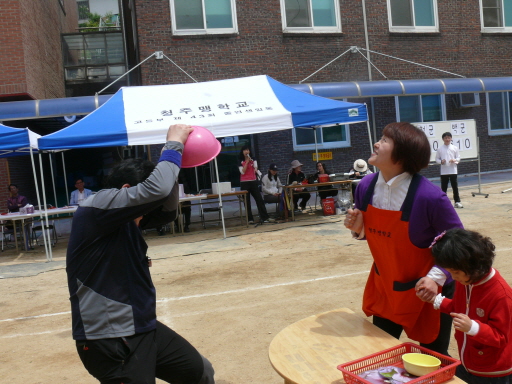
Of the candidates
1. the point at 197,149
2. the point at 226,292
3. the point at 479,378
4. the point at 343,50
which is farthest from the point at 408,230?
the point at 343,50

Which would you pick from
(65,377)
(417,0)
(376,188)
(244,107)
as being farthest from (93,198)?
(417,0)

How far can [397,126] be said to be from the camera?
109 inches

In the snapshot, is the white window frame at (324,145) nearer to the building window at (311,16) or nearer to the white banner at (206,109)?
the building window at (311,16)

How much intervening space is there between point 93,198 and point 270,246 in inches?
284

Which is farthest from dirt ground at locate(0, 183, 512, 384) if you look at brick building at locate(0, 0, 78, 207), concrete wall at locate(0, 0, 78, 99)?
concrete wall at locate(0, 0, 78, 99)

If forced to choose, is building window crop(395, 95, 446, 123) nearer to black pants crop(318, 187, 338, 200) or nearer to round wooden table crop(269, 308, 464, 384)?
black pants crop(318, 187, 338, 200)

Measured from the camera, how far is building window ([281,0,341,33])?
1686cm

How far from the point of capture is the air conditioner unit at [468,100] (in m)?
18.2

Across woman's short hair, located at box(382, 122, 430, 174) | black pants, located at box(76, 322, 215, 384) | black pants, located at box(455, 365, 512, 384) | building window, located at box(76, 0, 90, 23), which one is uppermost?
building window, located at box(76, 0, 90, 23)

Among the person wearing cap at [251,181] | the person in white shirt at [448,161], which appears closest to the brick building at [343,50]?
the person wearing cap at [251,181]

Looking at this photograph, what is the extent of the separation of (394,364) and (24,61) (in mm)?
14681

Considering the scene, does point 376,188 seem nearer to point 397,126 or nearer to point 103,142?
point 397,126

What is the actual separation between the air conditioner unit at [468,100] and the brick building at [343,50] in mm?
215

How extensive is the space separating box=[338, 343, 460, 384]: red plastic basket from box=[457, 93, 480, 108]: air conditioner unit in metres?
17.3
